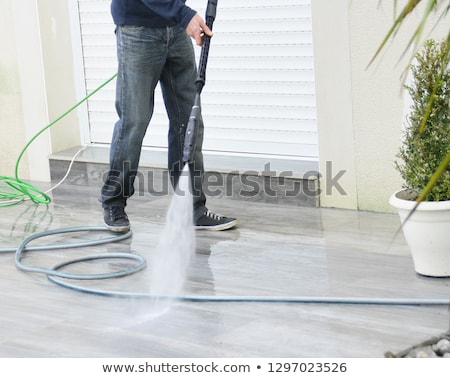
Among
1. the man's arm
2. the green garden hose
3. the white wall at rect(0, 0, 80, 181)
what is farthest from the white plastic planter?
the white wall at rect(0, 0, 80, 181)

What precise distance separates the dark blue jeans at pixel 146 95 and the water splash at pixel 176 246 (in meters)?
0.19

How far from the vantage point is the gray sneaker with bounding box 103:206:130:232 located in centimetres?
396

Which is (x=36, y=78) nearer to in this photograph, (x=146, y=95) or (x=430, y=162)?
(x=146, y=95)

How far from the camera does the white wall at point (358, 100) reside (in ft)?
12.8

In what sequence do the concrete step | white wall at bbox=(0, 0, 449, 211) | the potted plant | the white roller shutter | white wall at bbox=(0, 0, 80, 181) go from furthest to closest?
white wall at bbox=(0, 0, 80, 181) → the white roller shutter → the concrete step → white wall at bbox=(0, 0, 449, 211) → the potted plant

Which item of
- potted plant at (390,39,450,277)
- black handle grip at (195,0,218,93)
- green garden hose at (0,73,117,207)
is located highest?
black handle grip at (195,0,218,93)

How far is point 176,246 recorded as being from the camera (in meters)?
3.65

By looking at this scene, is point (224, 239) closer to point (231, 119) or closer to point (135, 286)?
point (135, 286)

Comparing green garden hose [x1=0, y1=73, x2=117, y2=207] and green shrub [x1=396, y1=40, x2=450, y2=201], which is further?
green garden hose [x1=0, y1=73, x2=117, y2=207]

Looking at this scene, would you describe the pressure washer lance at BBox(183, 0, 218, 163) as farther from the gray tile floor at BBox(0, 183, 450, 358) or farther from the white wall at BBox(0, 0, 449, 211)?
the white wall at BBox(0, 0, 449, 211)

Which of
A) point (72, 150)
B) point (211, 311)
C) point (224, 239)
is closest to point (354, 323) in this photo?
point (211, 311)

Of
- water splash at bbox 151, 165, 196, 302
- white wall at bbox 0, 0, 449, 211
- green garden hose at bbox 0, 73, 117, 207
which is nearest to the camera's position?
water splash at bbox 151, 165, 196, 302

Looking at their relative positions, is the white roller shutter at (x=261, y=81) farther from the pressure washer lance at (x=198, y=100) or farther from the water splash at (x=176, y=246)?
the pressure washer lance at (x=198, y=100)

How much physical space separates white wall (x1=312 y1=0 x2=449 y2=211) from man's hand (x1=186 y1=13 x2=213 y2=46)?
77 cm
